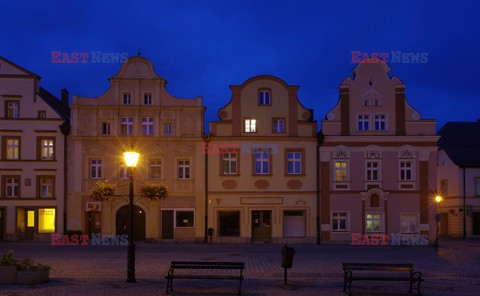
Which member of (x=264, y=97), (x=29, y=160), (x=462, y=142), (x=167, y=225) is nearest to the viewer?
(x=167, y=225)

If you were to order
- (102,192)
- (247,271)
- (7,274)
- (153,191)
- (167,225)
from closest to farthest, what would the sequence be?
(7,274) → (247,271) → (102,192) → (153,191) → (167,225)

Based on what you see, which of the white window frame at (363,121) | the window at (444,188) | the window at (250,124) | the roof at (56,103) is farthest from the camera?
the window at (444,188)

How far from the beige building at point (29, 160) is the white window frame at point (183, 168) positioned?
7.22 metres

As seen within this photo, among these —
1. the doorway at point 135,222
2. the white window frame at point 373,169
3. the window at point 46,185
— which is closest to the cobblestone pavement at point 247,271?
the doorway at point 135,222

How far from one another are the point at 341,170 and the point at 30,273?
23.8 m

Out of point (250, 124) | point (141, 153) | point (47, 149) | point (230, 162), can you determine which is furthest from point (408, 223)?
point (47, 149)

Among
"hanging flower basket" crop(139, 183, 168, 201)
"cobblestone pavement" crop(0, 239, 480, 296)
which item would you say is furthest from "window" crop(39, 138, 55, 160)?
"hanging flower basket" crop(139, 183, 168, 201)

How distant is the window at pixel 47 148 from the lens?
36.3 meters

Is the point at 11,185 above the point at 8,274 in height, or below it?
above

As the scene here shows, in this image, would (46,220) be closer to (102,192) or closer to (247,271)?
(102,192)

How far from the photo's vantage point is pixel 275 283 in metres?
17.2

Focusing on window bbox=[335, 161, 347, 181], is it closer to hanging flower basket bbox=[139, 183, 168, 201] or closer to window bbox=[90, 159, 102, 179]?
hanging flower basket bbox=[139, 183, 168, 201]

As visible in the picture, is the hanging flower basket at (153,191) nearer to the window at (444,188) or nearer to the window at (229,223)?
the window at (229,223)

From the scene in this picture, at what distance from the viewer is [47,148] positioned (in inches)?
1431
